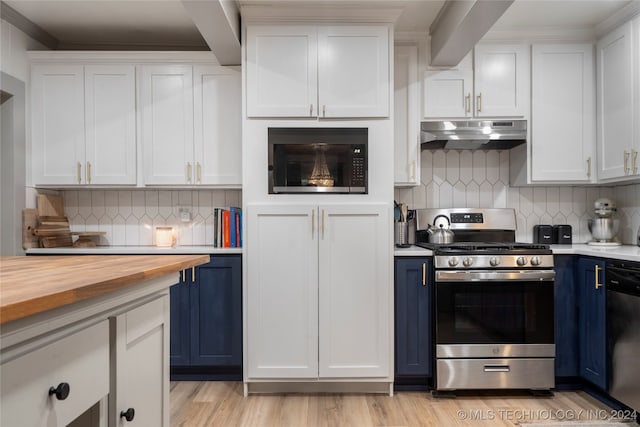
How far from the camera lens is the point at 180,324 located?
288cm

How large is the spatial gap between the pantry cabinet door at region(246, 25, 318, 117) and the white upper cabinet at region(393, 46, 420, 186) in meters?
0.68

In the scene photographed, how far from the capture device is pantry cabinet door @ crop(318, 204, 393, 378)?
2.70 metres

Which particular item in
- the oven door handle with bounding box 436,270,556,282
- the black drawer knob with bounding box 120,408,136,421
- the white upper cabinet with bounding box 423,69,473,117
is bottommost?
the black drawer knob with bounding box 120,408,136,421

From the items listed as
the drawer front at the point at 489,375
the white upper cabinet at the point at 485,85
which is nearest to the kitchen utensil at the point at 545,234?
the white upper cabinet at the point at 485,85

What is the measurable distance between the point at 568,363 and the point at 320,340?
66.2 inches

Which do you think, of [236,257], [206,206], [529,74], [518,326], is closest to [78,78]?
[206,206]

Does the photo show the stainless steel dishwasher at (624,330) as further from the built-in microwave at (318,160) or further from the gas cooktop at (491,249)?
the built-in microwave at (318,160)

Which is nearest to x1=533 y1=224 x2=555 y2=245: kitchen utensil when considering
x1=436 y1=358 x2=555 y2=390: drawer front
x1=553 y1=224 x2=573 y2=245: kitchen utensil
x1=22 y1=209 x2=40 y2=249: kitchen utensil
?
x1=553 y1=224 x2=573 y2=245: kitchen utensil

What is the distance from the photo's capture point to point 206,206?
133 inches

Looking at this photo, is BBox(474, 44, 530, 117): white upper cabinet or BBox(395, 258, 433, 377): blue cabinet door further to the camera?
BBox(474, 44, 530, 117): white upper cabinet

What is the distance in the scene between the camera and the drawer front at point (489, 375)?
8.77 feet

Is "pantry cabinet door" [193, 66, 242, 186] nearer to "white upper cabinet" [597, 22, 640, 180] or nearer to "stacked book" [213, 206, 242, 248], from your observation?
"stacked book" [213, 206, 242, 248]

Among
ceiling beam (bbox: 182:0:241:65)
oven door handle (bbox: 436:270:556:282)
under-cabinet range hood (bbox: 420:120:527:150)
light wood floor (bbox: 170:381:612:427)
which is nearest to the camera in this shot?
ceiling beam (bbox: 182:0:241:65)

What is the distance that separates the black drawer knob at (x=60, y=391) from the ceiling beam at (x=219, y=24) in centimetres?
194
